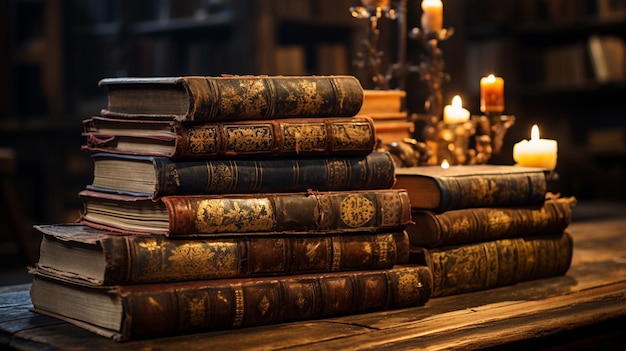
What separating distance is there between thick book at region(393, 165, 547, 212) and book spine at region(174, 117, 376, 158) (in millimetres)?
181

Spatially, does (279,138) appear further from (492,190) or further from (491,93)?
(491,93)

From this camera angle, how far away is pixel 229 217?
4.89ft

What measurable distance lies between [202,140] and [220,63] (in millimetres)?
3809

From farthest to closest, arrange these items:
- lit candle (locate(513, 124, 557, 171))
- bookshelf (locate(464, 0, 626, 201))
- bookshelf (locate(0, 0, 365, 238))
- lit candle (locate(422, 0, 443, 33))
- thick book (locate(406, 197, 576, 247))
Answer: bookshelf (locate(464, 0, 626, 201))
bookshelf (locate(0, 0, 365, 238))
lit candle (locate(422, 0, 443, 33))
lit candle (locate(513, 124, 557, 171))
thick book (locate(406, 197, 576, 247))

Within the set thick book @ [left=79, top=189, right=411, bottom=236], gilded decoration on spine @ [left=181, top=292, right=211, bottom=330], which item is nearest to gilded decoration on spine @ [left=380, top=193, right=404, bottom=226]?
thick book @ [left=79, top=189, right=411, bottom=236]

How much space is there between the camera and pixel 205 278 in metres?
1.48

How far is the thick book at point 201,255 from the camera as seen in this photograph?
4.62 feet

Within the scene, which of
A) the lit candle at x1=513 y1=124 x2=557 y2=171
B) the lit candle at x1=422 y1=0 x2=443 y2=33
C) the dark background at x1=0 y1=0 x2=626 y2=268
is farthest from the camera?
the dark background at x1=0 y1=0 x2=626 y2=268

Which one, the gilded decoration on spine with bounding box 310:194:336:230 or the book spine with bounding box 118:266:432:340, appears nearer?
the book spine with bounding box 118:266:432:340

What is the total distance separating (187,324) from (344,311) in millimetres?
279

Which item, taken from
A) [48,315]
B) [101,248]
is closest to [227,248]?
[101,248]

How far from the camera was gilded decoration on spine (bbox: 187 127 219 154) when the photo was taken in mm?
1467

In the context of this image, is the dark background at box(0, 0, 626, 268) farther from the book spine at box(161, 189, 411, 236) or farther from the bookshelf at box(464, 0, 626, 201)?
the book spine at box(161, 189, 411, 236)

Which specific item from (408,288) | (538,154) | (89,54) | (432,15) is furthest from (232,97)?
(89,54)
